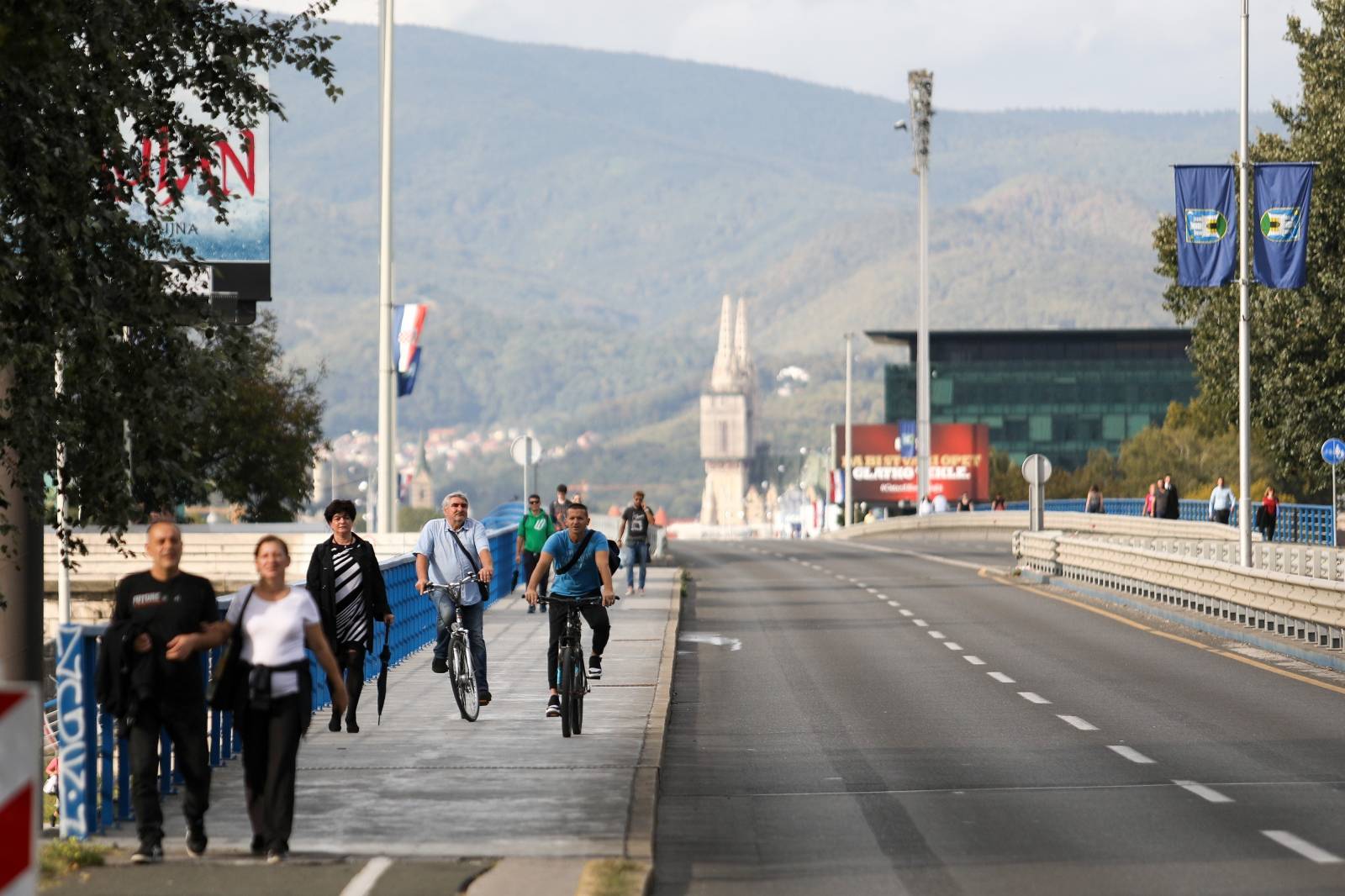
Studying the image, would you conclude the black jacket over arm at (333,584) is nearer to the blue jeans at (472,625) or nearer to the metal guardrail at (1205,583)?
the blue jeans at (472,625)

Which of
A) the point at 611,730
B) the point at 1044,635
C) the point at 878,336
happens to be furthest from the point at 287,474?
the point at 878,336

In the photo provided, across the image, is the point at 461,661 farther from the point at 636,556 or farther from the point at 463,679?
the point at 636,556

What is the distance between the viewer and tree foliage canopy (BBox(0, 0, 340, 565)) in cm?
1139

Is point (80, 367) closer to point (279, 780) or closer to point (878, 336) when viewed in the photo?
point (279, 780)

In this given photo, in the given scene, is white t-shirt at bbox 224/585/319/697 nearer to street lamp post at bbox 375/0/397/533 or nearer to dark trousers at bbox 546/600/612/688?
dark trousers at bbox 546/600/612/688

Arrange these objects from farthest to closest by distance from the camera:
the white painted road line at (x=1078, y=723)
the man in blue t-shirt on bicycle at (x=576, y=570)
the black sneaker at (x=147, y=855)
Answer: the white painted road line at (x=1078, y=723), the man in blue t-shirt on bicycle at (x=576, y=570), the black sneaker at (x=147, y=855)

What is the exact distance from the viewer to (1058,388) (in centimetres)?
16100

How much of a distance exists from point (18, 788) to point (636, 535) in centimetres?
2924

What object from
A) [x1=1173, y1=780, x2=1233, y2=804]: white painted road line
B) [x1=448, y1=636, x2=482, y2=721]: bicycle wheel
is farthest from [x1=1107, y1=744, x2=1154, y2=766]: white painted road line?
[x1=448, y1=636, x2=482, y2=721]: bicycle wheel

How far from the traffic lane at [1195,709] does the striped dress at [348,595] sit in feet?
18.9

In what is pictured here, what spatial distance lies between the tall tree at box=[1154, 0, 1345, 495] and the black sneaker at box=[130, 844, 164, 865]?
136ft

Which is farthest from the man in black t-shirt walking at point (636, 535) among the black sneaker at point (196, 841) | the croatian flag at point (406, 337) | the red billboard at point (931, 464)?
the red billboard at point (931, 464)

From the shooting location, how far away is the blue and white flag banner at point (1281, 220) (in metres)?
30.7

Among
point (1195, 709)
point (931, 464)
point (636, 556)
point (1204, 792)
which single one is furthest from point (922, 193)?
point (1204, 792)
